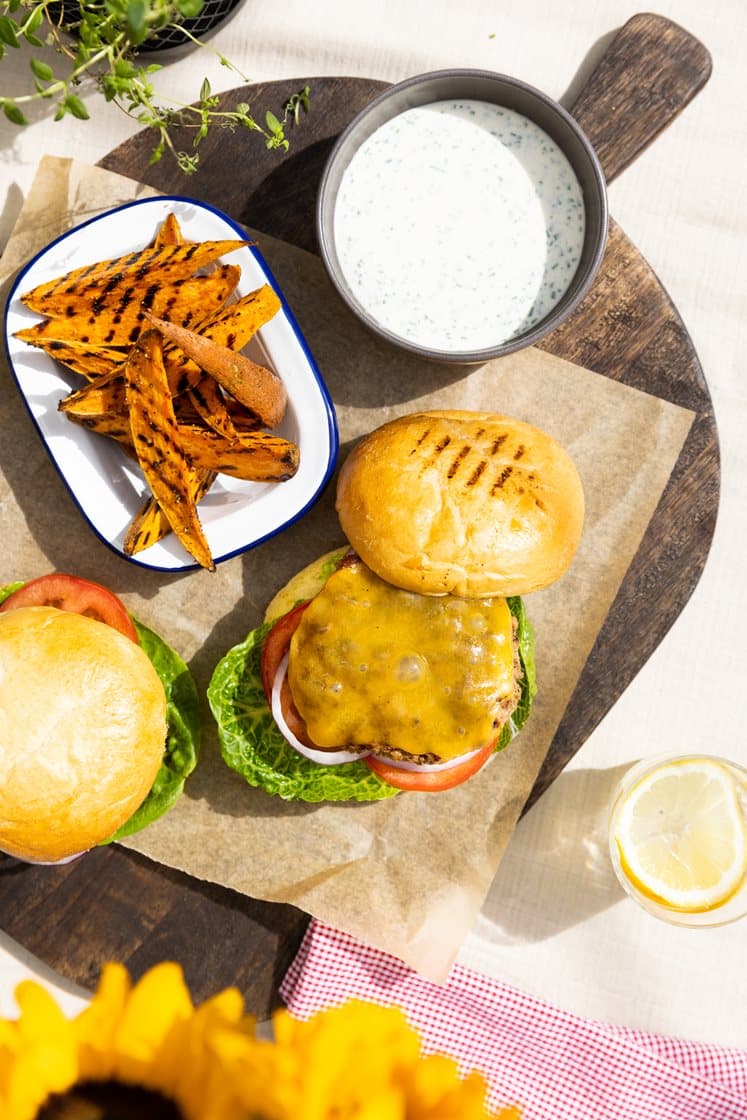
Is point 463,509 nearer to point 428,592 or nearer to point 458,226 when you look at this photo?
point 428,592

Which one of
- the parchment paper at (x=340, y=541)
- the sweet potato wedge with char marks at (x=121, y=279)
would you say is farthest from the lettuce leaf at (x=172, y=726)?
the sweet potato wedge with char marks at (x=121, y=279)

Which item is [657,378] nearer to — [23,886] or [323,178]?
[323,178]

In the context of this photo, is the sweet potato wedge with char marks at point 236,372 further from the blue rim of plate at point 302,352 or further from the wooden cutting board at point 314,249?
the wooden cutting board at point 314,249

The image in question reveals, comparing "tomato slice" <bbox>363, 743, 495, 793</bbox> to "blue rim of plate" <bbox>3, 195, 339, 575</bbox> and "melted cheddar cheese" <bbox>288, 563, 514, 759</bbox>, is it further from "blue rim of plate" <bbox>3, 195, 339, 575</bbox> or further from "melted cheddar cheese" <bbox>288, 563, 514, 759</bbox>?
"blue rim of plate" <bbox>3, 195, 339, 575</bbox>

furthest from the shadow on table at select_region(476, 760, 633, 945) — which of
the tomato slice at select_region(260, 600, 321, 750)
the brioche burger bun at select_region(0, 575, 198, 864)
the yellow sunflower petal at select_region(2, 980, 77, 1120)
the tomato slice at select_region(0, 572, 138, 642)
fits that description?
the yellow sunflower petal at select_region(2, 980, 77, 1120)

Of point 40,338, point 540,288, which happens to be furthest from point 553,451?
point 40,338
